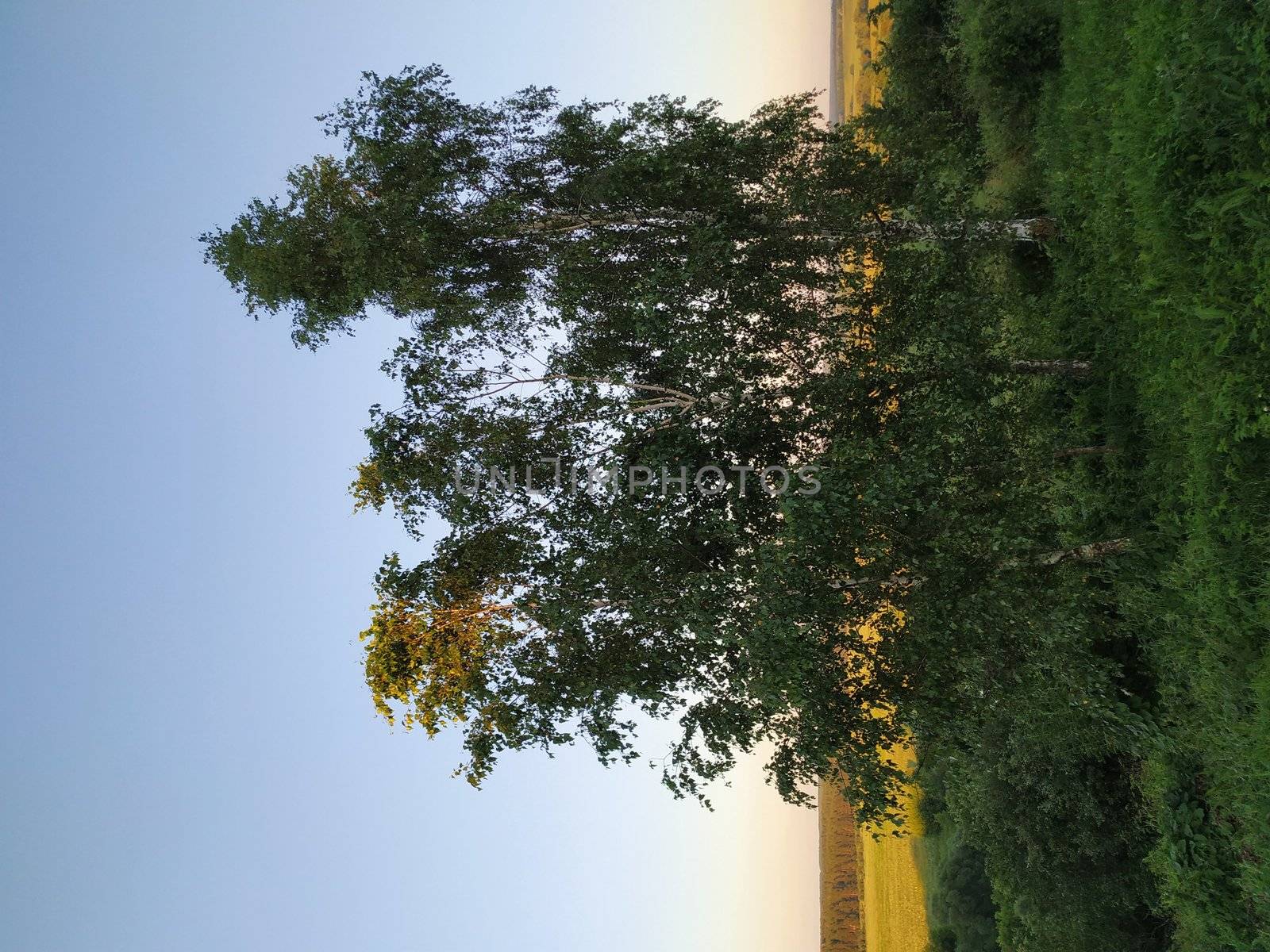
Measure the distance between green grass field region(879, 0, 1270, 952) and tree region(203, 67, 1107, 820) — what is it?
2392mm

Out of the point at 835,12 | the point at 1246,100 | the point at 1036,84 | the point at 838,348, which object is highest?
the point at 835,12

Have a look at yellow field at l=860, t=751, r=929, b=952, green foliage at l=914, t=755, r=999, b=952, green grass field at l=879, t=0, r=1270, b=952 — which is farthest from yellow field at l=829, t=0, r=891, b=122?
yellow field at l=860, t=751, r=929, b=952

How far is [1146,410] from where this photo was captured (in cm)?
1563

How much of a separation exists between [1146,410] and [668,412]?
9.86 m

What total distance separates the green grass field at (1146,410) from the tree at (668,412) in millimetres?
2392

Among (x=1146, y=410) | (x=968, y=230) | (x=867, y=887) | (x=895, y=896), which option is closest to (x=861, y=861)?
(x=867, y=887)

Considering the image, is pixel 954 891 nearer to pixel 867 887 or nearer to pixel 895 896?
pixel 895 896

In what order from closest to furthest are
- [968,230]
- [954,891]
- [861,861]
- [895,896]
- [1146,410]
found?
1. [1146,410]
2. [968,230]
3. [954,891]
4. [895,896]
5. [861,861]

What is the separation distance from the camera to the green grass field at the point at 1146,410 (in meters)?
11.6

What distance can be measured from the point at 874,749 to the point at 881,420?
258 inches

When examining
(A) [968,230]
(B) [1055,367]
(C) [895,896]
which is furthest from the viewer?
(C) [895,896]

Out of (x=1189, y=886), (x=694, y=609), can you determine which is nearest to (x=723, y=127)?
(x=694, y=609)

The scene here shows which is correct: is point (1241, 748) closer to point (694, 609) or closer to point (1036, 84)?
point (694, 609)

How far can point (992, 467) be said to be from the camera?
15703 mm
